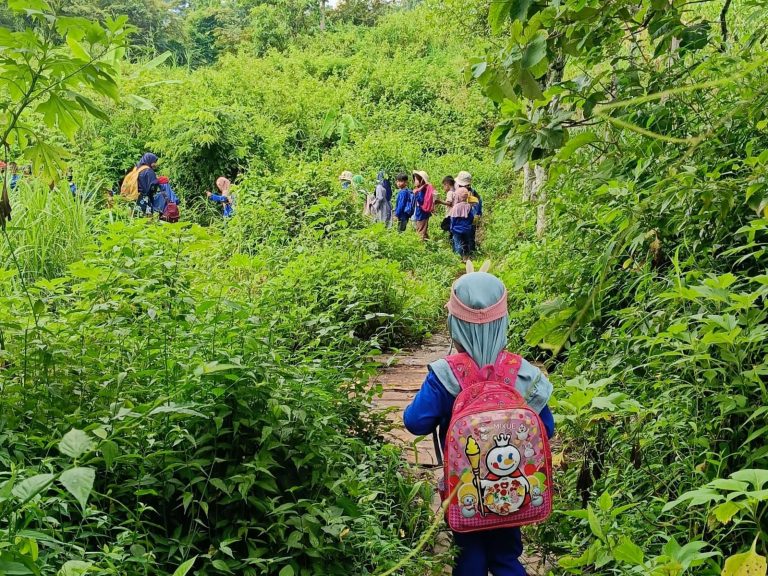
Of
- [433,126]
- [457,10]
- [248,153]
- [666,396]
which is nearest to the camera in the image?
[666,396]

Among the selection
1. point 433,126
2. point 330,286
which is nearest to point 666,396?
point 330,286

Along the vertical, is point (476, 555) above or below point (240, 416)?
below

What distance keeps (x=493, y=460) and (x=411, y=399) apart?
310cm

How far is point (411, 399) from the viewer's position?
18.8 feet

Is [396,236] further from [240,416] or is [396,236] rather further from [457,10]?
[240,416]

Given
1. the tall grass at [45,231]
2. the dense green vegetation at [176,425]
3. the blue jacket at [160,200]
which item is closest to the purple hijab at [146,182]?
the blue jacket at [160,200]

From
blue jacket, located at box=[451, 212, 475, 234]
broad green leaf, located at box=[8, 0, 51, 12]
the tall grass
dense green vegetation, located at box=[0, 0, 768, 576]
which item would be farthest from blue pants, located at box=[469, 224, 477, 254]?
broad green leaf, located at box=[8, 0, 51, 12]

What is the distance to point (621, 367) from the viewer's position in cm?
391

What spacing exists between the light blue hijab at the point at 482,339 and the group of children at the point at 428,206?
931 centimetres

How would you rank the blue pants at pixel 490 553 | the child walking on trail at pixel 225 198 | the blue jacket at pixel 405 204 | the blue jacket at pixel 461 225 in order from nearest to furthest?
1. the blue pants at pixel 490 553
2. the child walking on trail at pixel 225 198
3. the blue jacket at pixel 461 225
4. the blue jacket at pixel 405 204

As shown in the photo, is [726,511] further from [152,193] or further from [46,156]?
[152,193]

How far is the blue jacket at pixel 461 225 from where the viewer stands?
42.1 ft

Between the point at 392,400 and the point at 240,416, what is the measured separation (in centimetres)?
280

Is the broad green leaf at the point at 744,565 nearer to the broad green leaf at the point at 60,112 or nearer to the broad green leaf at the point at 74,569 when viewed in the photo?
the broad green leaf at the point at 74,569
